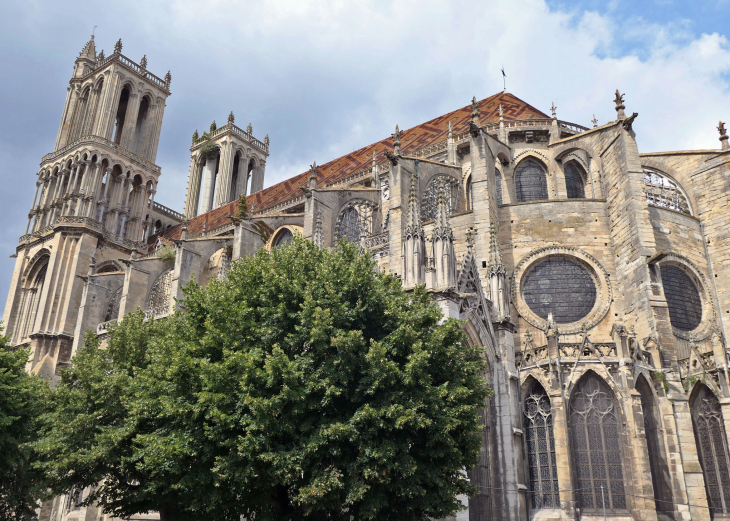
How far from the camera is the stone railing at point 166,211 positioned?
46250 mm

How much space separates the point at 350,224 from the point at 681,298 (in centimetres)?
1350

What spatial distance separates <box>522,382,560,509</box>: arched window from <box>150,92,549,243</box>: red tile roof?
47.7 ft

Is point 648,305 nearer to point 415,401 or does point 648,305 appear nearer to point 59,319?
point 415,401

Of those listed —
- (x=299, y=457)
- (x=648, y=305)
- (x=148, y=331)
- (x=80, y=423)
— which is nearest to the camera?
(x=299, y=457)

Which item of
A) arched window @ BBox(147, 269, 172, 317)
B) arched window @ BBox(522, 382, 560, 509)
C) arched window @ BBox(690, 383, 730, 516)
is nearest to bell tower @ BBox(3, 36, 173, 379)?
arched window @ BBox(147, 269, 172, 317)

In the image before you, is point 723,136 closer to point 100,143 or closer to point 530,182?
point 530,182

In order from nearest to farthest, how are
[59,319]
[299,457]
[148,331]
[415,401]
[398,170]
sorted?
[299,457] → [415,401] → [148,331] → [398,170] → [59,319]

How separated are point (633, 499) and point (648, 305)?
584 centimetres

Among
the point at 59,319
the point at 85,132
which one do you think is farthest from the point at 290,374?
the point at 85,132

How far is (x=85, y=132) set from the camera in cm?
4212

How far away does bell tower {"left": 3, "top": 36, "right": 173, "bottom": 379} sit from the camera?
34.8m

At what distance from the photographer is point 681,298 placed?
20312 millimetres

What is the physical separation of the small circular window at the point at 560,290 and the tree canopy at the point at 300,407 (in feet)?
25.1

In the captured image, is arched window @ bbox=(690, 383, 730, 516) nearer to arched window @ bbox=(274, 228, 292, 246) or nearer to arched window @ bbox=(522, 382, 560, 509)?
arched window @ bbox=(522, 382, 560, 509)
